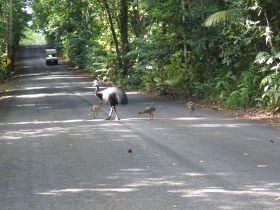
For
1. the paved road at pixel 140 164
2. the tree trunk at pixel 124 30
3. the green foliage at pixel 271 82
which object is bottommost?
the paved road at pixel 140 164

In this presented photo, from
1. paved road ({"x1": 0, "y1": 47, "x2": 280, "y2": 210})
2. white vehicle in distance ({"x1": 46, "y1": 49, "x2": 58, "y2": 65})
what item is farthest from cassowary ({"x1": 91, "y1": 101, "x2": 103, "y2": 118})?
white vehicle in distance ({"x1": 46, "y1": 49, "x2": 58, "y2": 65})

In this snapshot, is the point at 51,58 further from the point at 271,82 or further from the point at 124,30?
the point at 271,82

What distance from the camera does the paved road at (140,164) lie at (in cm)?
724

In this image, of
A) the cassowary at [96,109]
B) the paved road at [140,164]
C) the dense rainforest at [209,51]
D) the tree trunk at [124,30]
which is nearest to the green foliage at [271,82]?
the dense rainforest at [209,51]

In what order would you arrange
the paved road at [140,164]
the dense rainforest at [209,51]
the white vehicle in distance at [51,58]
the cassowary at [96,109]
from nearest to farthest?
1. the paved road at [140,164]
2. the cassowary at [96,109]
3. the dense rainforest at [209,51]
4. the white vehicle in distance at [51,58]

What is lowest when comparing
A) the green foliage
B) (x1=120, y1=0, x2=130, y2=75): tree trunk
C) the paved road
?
the paved road

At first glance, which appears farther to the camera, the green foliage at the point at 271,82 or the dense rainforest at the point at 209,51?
the dense rainforest at the point at 209,51

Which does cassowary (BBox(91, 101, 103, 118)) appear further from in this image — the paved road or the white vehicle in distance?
the white vehicle in distance

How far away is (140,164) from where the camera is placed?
9.66m

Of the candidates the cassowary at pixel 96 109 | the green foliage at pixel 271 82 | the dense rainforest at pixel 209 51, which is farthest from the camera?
the dense rainforest at pixel 209 51

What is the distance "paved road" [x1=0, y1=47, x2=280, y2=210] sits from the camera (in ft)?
23.8

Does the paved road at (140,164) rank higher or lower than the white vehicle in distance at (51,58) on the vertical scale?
lower

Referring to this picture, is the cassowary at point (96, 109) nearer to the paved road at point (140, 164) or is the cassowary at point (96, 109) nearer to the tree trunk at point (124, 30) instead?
the paved road at point (140, 164)

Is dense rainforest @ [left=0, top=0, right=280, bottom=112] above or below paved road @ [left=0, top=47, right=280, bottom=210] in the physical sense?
above
